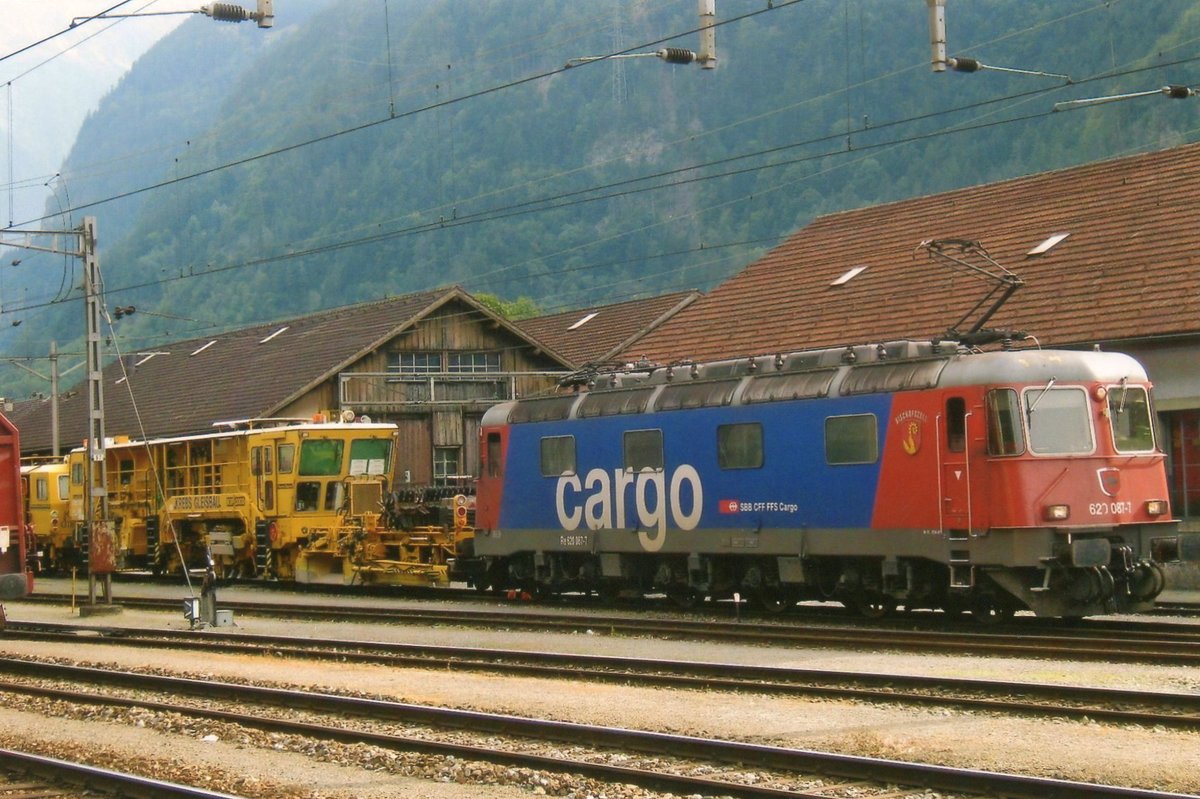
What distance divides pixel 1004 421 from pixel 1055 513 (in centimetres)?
120

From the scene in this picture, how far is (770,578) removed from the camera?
20.8 m

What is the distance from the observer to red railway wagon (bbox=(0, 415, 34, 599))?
674 inches

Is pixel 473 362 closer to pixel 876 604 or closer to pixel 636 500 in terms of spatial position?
pixel 636 500

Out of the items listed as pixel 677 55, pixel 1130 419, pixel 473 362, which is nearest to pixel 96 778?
pixel 677 55

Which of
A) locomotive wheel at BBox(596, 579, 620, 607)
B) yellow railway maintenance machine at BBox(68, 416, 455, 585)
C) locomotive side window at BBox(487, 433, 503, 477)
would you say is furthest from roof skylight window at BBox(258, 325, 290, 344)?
locomotive wheel at BBox(596, 579, 620, 607)

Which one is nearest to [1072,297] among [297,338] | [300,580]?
[300,580]

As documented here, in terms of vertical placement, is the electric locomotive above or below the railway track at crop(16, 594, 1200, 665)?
above

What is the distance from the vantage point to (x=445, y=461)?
42.3 m

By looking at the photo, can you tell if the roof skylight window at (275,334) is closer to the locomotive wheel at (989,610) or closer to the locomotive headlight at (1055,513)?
the locomotive wheel at (989,610)

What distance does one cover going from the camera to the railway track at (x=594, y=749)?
364 inches

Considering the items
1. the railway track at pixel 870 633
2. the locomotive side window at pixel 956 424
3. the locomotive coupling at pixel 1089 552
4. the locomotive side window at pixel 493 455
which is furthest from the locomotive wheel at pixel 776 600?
the locomotive side window at pixel 493 455

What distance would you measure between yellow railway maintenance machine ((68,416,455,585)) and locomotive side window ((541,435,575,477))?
401 cm

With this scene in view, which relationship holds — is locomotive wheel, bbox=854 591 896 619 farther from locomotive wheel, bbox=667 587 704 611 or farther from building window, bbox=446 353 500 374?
building window, bbox=446 353 500 374

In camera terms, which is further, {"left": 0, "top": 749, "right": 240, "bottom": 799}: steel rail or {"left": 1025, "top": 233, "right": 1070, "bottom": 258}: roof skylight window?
{"left": 1025, "top": 233, "right": 1070, "bottom": 258}: roof skylight window
